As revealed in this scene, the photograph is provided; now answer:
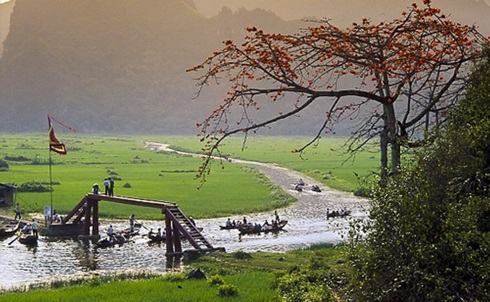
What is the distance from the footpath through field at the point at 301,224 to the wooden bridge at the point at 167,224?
2912 mm

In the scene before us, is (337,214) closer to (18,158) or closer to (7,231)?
(7,231)

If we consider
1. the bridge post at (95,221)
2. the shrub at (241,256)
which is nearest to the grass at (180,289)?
the shrub at (241,256)

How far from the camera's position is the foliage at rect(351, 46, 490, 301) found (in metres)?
9.83

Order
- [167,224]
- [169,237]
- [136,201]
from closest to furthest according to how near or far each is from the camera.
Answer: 1. [167,224]
2. [169,237]
3. [136,201]

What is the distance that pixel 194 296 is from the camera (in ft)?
68.5

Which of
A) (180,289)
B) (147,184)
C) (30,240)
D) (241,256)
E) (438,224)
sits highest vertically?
(438,224)

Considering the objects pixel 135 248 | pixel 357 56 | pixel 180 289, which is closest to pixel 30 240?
pixel 135 248

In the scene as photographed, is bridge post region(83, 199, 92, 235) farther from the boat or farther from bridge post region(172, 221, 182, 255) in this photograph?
the boat

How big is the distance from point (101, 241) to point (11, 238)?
6.48 m

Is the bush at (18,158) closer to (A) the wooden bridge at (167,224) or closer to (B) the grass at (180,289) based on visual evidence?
(A) the wooden bridge at (167,224)

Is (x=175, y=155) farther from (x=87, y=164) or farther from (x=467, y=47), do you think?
(x=467, y=47)

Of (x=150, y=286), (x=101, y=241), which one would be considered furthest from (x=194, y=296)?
(x=101, y=241)

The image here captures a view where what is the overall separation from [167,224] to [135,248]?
3227 millimetres

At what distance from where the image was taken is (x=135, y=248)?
37.0 m
